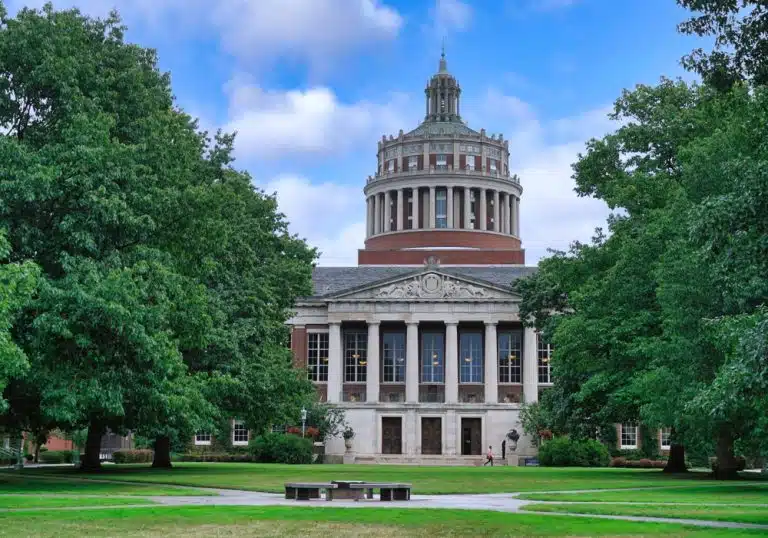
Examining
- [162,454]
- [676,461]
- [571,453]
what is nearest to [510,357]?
[571,453]

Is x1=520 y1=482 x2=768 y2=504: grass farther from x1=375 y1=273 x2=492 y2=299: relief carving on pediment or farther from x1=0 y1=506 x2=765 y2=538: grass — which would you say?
x1=375 y1=273 x2=492 y2=299: relief carving on pediment

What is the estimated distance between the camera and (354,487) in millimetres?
27547

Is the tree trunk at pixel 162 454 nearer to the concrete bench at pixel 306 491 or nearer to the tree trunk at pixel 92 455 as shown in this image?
the tree trunk at pixel 92 455

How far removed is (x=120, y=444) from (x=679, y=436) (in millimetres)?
Result: 60494

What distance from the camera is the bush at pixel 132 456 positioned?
73.6m

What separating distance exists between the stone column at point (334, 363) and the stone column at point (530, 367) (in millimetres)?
15492

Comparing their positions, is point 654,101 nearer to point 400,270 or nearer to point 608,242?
point 608,242

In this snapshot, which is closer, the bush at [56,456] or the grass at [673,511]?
the grass at [673,511]

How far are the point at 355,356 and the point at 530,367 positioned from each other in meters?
14.8

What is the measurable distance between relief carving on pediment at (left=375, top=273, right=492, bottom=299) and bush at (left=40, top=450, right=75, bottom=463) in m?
29.5

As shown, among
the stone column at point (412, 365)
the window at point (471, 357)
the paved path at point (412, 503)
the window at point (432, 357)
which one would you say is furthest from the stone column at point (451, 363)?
the paved path at point (412, 503)

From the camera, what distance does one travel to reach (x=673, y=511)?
76.6 ft

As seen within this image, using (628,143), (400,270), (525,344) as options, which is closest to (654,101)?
(628,143)

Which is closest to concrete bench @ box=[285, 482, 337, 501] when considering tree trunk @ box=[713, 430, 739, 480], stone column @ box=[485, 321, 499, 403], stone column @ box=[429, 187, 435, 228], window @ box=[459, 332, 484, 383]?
tree trunk @ box=[713, 430, 739, 480]
